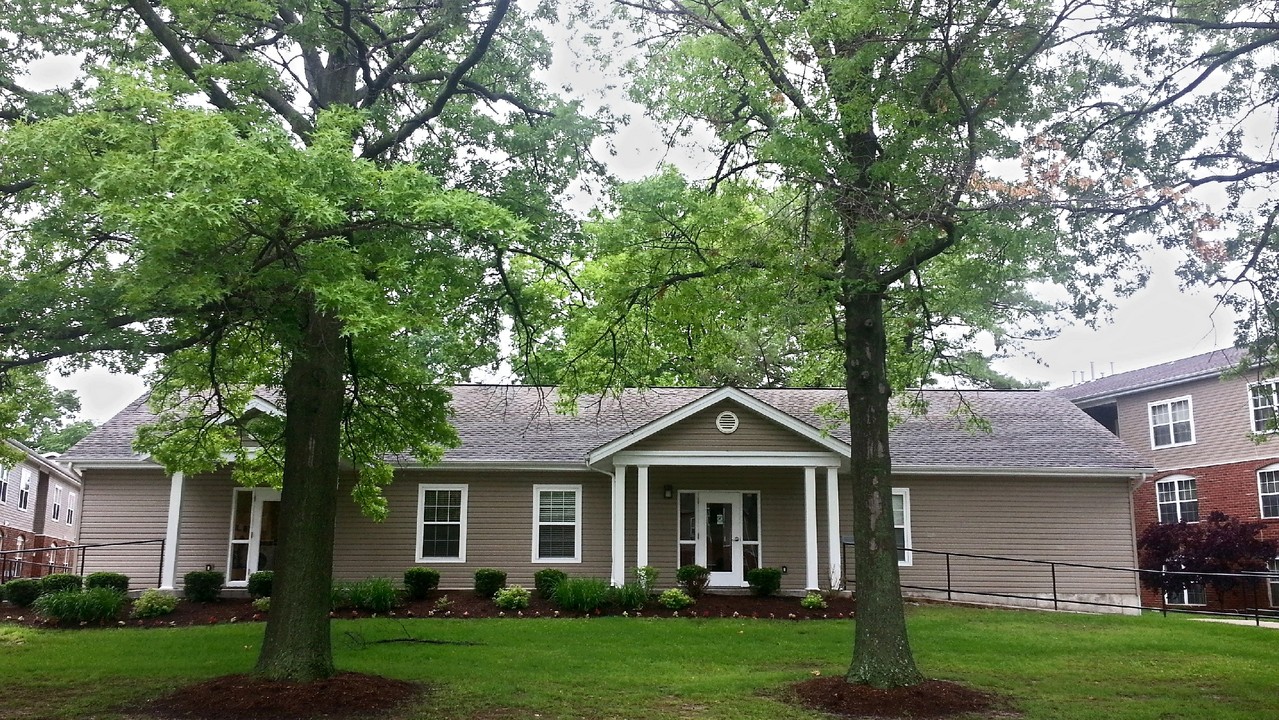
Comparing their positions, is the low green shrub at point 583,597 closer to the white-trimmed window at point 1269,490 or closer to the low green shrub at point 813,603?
the low green shrub at point 813,603

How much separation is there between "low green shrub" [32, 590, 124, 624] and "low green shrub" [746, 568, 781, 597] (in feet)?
35.8

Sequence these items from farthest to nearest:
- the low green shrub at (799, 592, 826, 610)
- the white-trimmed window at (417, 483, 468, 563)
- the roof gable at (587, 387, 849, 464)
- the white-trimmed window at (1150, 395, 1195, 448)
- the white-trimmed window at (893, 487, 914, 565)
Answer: the white-trimmed window at (1150, 395, 1195, 448) → the white-trimmed window at (893, 487, 914, 565) → the white-trimmed window at (417, 483, 468, 563) → the roof gable at (587, 387, 849, 464) → the low green shrub at (799, 592, 826, 610)

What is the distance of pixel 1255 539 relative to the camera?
24.9 meters

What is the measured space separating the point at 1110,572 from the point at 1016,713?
12317 millimetres

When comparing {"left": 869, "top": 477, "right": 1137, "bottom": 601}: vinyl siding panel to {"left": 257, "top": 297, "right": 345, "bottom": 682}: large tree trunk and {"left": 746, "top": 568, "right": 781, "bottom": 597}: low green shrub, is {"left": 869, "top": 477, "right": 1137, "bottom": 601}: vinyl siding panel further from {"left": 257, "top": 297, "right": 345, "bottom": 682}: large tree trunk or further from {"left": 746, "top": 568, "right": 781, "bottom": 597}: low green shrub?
{"left": 257, "top": 297, "right": 345, "bottom": 682}: large tree trunk

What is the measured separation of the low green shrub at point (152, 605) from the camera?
17.0 m

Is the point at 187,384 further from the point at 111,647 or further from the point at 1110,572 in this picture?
the point at 1110,572

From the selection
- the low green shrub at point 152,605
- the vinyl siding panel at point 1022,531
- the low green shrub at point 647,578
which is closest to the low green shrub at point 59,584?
the low green shrub at point 152,605

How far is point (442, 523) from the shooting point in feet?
67.8

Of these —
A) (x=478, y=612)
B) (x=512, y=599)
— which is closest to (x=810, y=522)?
(x=512, y=599)

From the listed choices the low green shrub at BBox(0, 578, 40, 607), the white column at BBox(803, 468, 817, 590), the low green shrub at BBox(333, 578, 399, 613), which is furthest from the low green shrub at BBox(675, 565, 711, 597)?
the low green shrub at BBox(0, 578, 40, 607)

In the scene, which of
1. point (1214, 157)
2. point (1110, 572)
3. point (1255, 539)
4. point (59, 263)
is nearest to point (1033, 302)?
point (1255, 539)

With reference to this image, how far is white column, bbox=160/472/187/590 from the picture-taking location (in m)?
18.9

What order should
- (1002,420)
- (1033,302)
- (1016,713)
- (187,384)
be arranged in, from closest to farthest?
(1016,713) < (187,384) < (1002,420) < (1033,302)
